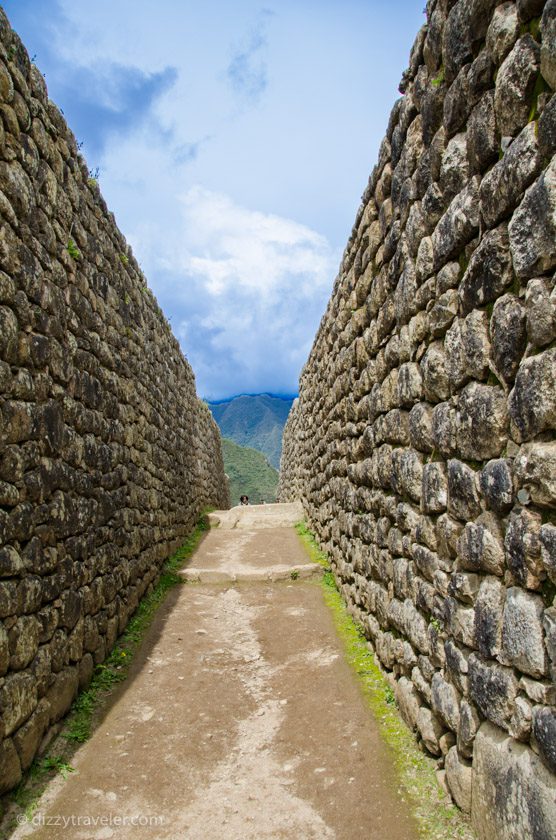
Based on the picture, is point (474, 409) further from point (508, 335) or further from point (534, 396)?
point (534, 396)

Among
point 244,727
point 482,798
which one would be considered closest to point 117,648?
point 244,727

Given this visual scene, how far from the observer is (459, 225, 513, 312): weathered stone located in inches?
102

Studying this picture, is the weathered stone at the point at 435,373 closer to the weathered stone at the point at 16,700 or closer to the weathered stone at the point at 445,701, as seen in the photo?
the weathered stone at the point at 445,701

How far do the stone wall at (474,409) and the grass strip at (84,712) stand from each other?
7.40 ft

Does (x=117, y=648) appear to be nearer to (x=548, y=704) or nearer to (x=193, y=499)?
(x=548, y=704)

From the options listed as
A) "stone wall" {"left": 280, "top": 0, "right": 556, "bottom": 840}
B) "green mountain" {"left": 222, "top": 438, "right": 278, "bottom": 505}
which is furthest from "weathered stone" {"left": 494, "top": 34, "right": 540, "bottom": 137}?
"green mountain" {"left": 222, "top": 438, "right": 278, "bottom": 505}

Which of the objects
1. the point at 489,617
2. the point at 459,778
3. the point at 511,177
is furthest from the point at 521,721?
the point at 511,177

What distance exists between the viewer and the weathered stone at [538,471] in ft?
7.05

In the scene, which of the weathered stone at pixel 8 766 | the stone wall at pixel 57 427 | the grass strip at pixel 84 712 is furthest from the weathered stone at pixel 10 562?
the grass strip at pixel 84 712

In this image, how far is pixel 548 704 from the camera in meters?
2.17

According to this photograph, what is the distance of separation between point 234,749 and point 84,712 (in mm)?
1204

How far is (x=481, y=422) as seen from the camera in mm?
2768

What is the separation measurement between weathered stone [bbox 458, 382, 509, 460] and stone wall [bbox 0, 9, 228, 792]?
2.63 metres

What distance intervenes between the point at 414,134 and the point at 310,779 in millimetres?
4314
